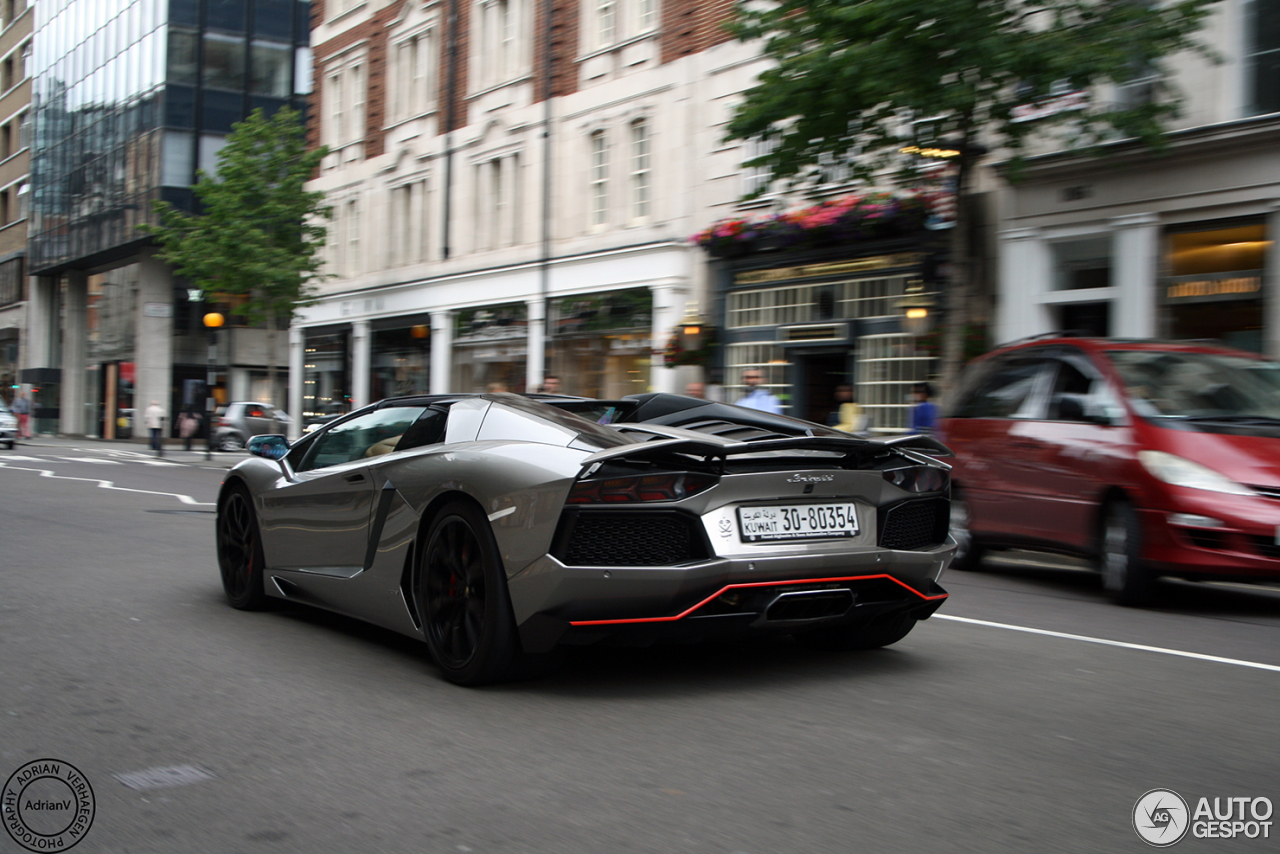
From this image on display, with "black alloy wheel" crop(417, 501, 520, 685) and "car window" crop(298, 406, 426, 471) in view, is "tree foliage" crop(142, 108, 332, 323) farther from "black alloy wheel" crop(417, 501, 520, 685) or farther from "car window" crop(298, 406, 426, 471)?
"black alloy wheel" crop(417, 501, 520, 685)

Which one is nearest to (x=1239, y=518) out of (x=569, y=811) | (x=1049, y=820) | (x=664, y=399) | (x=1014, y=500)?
(x=1014, y=500)

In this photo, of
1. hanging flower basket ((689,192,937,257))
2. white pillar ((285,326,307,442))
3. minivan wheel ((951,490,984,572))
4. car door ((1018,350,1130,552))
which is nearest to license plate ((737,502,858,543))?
car door ((1018,350,1130,552))

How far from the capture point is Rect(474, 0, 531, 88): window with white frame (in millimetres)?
27859

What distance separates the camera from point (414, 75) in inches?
1258

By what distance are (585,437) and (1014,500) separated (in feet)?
17.2

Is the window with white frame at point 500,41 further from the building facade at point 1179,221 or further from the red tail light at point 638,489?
the red tail light at point 638,489

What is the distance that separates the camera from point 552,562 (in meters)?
4.38

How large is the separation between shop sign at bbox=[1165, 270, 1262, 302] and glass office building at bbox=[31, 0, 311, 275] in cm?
3363

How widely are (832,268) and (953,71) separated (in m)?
6.60

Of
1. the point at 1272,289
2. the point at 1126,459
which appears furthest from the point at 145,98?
the point at 1126,459

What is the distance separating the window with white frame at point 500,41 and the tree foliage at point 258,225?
564 cm

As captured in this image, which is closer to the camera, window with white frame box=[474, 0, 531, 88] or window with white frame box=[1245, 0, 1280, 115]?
window with white frame box=[1245, 0, 1280, 115]

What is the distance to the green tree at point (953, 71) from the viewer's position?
41.7ft

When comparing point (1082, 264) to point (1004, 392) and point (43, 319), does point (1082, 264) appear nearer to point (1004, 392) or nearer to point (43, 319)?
point (1004, 392)
